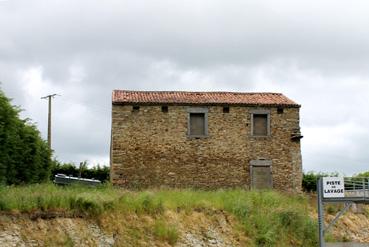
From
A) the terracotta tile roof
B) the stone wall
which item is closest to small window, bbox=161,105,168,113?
the stone wall

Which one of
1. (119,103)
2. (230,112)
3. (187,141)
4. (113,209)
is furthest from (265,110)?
(113,209)

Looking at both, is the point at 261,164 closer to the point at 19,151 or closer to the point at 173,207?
the point at 173,207

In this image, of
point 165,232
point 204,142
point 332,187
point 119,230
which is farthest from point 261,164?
point 119,230

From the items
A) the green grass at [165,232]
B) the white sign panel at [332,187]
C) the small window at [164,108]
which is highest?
the small window at [164,108]

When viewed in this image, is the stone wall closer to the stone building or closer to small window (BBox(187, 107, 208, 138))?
the stone building

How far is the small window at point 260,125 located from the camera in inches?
1341

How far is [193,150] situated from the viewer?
3316 centimetres

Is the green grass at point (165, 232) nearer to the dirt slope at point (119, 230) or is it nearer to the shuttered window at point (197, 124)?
the dirt slope at point (119, 230)

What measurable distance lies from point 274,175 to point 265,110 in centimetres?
356

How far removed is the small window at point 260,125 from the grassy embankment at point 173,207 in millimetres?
4493

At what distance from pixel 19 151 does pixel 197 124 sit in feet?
36.1

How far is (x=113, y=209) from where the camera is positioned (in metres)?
23.1

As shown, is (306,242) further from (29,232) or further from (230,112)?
(29,232)

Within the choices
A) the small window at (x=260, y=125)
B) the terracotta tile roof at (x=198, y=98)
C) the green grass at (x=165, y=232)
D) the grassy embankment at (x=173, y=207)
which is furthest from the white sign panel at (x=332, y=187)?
the terracotta tile roof at (x=198, y=98)
